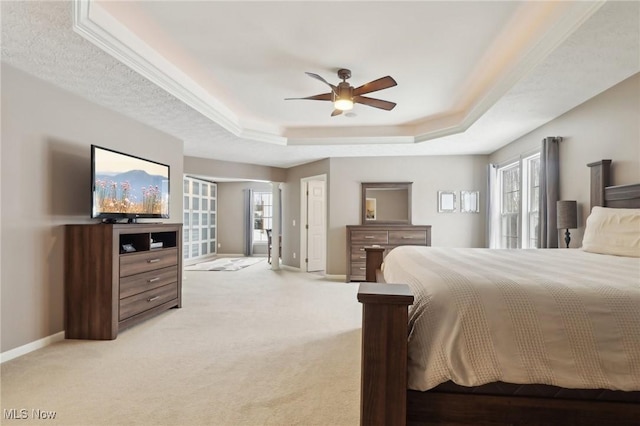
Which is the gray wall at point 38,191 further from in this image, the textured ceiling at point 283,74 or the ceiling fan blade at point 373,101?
the ceiling fan blade at point 373,101

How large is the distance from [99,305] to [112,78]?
2049 mm

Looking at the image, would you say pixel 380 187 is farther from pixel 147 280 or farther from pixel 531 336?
pixel 531 336

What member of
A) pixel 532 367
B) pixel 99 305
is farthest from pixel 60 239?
pixel 532 367

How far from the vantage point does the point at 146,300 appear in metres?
3.52

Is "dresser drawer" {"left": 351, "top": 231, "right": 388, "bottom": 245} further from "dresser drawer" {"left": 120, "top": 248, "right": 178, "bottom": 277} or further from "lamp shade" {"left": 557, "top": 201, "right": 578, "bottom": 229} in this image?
"dresser drawer" {"left": 120, "top": 248, "right": 178, "bottom": 277}

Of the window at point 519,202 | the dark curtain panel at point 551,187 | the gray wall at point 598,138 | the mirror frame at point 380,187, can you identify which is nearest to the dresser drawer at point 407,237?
the mirror frame at point 380,187

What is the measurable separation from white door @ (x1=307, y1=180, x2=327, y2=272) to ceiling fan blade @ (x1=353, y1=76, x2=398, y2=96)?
13.6 ft

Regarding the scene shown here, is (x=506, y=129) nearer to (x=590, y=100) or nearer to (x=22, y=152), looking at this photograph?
(x=590, y=100)

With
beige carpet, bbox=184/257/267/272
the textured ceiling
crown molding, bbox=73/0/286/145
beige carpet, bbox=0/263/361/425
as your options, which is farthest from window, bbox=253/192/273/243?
beige carpet, bbox=0/263/361/425

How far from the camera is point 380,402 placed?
3.85ft

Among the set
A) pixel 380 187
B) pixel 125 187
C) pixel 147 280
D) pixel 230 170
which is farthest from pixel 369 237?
pixel 125 187

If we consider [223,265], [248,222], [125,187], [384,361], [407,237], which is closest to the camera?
[384,361]

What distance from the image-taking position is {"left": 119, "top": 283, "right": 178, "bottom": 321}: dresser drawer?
3.22 m

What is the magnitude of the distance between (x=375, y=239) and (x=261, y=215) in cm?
498
